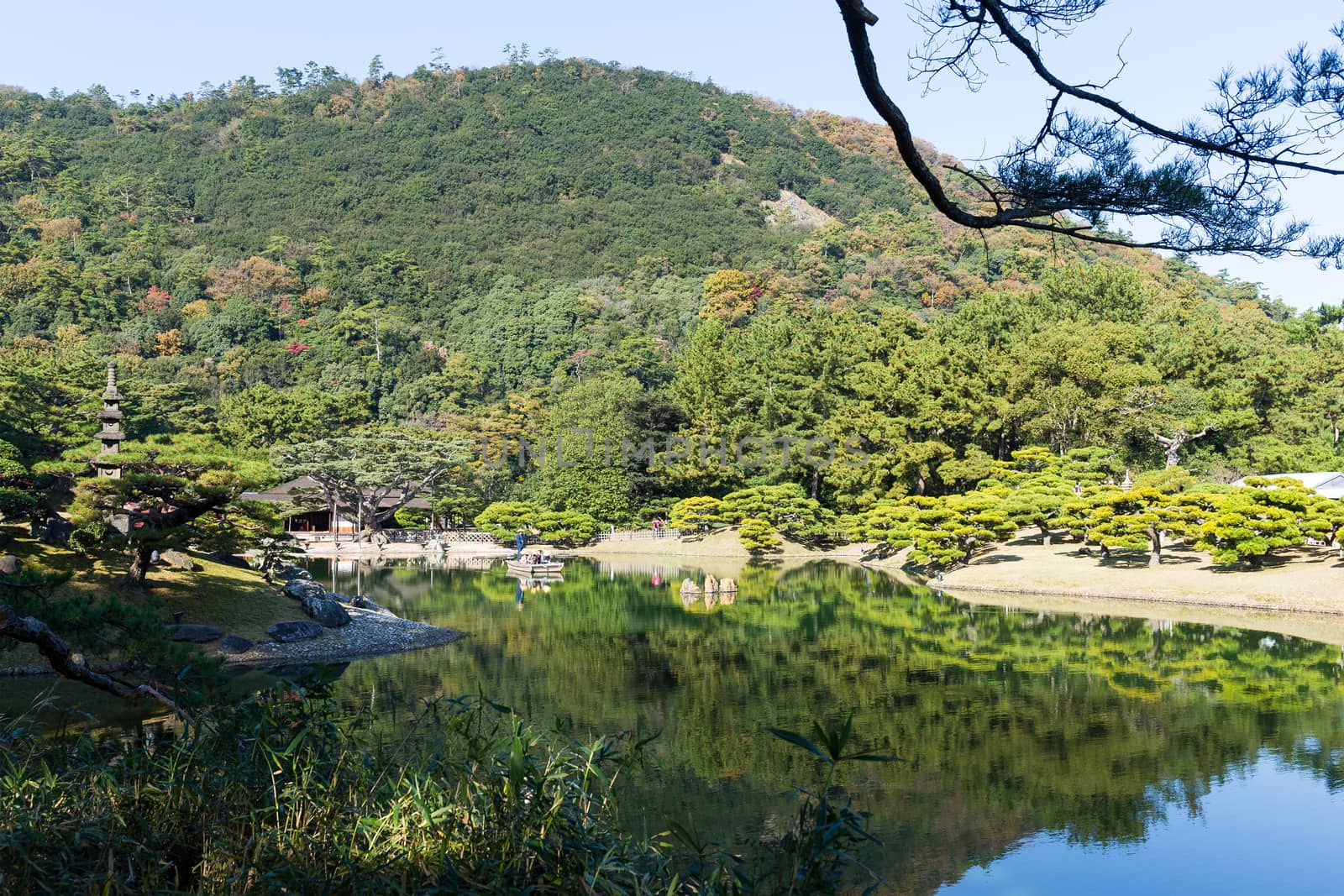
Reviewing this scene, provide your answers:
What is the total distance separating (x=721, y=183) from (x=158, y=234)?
1557 inches

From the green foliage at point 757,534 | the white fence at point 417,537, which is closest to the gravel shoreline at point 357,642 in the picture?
the green foliage at point 757,534

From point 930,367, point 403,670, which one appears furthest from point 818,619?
point 930,367

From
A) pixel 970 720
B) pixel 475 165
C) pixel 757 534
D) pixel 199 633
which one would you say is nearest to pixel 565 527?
pixel 757 534

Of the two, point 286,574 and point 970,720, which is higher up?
point 286,574

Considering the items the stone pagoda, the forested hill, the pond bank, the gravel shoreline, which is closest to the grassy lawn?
the gravel shoreline

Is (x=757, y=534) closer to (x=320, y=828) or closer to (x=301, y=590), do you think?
(x=301, y=590)

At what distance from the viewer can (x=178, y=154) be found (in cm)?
8244

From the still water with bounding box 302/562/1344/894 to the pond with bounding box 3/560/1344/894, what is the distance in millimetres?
32

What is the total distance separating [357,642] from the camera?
48.6ft

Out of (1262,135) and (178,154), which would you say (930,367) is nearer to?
(1262,135)

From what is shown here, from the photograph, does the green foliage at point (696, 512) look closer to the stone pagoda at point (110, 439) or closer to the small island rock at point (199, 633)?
the stone pagoda at point (110, 439)

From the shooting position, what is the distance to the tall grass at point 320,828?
322cm

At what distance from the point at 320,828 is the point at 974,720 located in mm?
8415

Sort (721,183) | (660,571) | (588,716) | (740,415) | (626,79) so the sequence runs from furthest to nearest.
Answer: (626,79) < (721,183) < (740,415) < (660,571) < (588,716)
